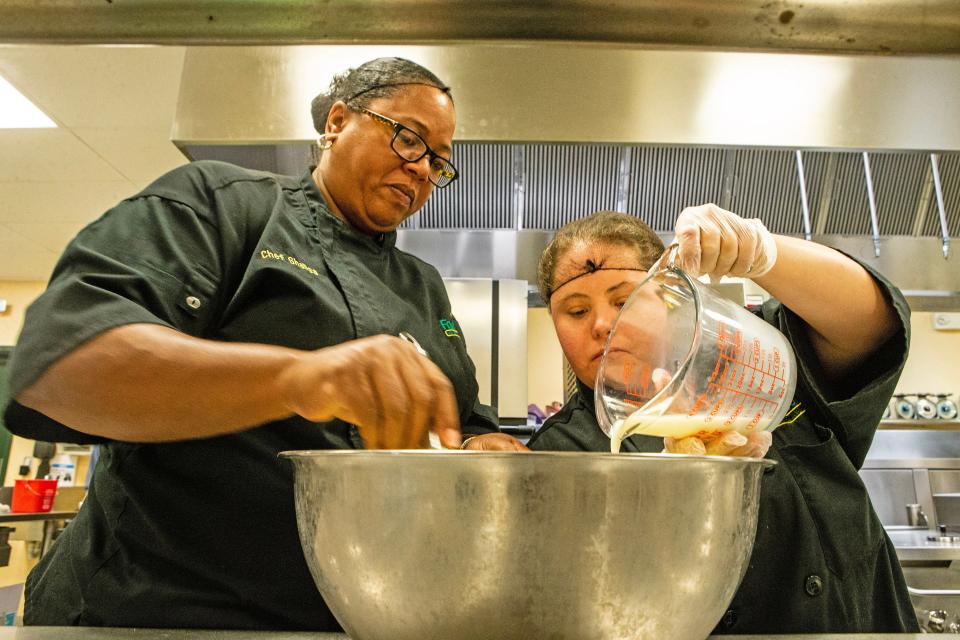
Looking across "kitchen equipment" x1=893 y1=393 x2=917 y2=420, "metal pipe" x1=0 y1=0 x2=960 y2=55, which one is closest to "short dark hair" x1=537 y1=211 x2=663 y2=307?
"metal pipe" x1=0 y1=0 x2=960 y2=55

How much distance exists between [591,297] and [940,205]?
1934 mm

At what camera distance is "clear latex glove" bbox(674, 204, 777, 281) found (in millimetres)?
851

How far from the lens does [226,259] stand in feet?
2.82

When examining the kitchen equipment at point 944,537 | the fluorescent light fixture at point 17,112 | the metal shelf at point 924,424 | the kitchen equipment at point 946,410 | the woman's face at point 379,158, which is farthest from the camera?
the kitchen equipment at point 946,410

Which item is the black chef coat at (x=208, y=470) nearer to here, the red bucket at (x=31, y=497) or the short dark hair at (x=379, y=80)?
the short dark hair at (x=379, y=80)

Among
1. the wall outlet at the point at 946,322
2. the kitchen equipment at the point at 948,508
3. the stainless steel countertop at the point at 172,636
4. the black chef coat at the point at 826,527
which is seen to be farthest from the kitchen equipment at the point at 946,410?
the stainless steel countertop at the point at 172,636

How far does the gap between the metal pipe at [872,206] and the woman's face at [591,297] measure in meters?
1.64

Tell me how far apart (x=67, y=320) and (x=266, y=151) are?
145 cm

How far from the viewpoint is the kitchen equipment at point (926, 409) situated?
3104 millimetres

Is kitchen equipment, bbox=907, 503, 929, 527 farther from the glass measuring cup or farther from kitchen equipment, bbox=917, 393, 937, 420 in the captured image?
the glass measuring cup

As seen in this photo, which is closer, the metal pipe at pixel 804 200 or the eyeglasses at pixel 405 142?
the eyeglasses at pixel 405 142

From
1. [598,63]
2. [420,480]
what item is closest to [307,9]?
[420,480]

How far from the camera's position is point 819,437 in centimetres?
100

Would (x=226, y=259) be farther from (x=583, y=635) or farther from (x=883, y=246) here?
(x=883, y=246)
